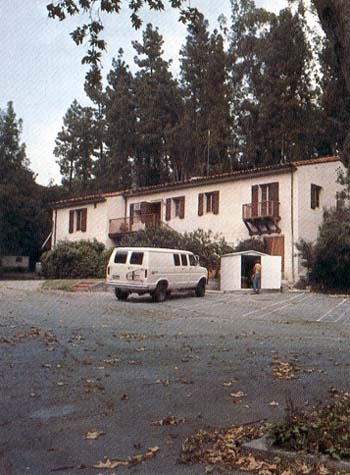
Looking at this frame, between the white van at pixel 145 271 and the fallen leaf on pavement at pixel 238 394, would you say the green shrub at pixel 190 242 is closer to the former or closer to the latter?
the white van at pixel 145 271

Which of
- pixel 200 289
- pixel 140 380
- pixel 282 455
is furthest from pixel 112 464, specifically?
pixel 200 289

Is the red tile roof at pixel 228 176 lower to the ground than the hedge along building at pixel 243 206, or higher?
higher

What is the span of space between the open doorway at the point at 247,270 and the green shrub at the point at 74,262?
9.97m

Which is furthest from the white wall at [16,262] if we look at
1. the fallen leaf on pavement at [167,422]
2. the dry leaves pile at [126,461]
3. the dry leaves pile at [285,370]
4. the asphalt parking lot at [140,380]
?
the dry leaves pile at [126,461]

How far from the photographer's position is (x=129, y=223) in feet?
128

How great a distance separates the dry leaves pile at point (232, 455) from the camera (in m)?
4.20

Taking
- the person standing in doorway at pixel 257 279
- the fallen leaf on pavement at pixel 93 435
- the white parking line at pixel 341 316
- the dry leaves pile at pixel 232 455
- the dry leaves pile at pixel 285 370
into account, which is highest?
the person standing in doorway at pixel 257 279

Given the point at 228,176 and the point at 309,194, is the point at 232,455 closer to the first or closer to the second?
the point at 309,194

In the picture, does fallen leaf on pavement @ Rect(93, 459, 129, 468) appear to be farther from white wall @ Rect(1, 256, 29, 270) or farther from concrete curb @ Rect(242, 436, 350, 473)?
white wall @ Rect(1, 256, 29, 270)

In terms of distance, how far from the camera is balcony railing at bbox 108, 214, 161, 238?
37.8 m

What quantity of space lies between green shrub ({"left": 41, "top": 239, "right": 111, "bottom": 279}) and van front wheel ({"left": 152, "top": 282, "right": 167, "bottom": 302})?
1332cm

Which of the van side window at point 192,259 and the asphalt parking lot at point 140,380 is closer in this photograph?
the asphalt parking lot at point 140,380

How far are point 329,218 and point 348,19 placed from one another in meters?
22.8

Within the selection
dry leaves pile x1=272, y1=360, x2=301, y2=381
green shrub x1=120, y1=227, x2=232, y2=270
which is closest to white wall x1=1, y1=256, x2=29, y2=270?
green shrub x1=120, y1=227, x2=232, y2=270
